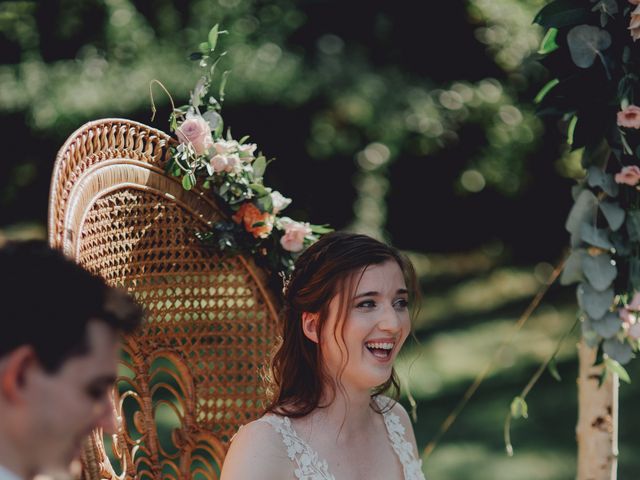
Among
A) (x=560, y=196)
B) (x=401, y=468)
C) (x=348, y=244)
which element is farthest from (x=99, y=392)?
(x=560, y=196)

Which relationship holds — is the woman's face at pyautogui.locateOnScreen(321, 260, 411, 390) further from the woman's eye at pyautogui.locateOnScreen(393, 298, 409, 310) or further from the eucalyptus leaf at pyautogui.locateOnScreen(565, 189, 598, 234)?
the eucalyptus leaf at pyautogui.locateOnScreen(565, 189, 598, 234)

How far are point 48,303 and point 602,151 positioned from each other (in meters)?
1.99

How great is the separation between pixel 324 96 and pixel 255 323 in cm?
401

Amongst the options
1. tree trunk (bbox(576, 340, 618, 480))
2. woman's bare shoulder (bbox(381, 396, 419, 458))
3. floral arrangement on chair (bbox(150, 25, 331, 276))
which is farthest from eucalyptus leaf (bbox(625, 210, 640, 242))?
floral arrangement on chair (bbox(150, 25, 331, 276))

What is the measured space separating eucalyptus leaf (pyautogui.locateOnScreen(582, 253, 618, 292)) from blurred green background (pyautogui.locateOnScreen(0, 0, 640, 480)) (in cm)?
308

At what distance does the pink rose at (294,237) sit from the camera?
8.91ft

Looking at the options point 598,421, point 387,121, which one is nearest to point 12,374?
point 598,421

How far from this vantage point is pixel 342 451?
91.4 inches

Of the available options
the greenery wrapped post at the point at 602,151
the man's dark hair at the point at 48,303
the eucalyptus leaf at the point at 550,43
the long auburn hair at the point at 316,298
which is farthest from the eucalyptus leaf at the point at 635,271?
the man's dark hair at the point at 48,303

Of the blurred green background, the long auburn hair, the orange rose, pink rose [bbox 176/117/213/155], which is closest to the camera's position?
the long auburn hair

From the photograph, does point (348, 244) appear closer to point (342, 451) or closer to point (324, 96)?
point (342, 451)

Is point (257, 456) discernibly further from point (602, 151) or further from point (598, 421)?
point (602, 151)

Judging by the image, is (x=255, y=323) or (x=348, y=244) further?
(x=255, y=323)

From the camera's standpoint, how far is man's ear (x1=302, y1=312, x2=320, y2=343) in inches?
90.8
